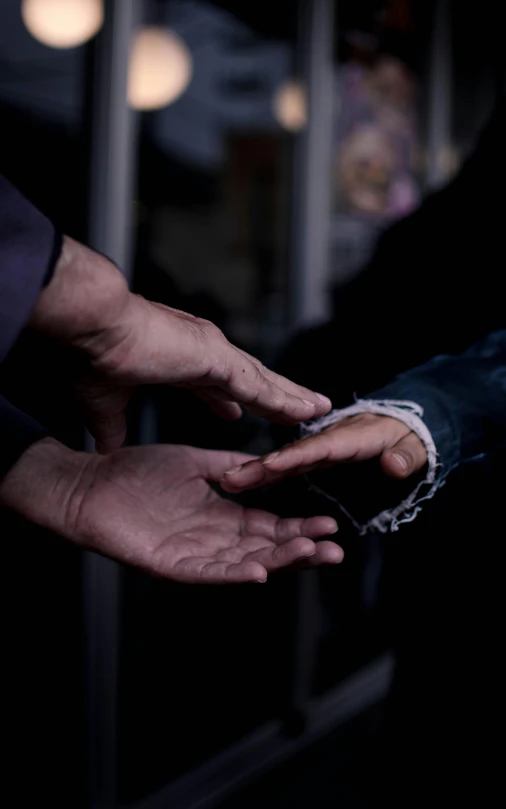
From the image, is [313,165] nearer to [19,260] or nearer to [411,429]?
[411,429]

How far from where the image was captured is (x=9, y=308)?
595mm

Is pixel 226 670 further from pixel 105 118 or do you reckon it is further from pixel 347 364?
pixel 105 118

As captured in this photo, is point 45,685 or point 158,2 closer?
point 45,685

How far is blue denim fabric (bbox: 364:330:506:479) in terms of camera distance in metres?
0.88

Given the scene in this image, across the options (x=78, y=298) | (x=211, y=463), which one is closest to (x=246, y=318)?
(x=211, y=463)

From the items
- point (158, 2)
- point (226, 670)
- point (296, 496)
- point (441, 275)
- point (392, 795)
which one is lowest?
point (226, 670)

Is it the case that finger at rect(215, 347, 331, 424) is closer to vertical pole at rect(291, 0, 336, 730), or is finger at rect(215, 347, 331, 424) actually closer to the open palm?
the open palm

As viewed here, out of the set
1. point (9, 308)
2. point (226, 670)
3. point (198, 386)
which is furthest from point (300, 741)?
point (9, 308)

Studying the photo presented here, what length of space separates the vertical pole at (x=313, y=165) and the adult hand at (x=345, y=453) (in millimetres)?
1596

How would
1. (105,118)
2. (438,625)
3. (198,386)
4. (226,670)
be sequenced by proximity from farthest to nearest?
(226,670)
(105,118)
(438,625)
(198,386)

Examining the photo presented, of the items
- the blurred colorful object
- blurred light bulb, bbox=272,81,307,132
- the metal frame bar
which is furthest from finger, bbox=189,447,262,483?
the blurred colorful object

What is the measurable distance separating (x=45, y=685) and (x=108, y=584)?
269 millimetres

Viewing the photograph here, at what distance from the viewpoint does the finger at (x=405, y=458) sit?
2.51 feet

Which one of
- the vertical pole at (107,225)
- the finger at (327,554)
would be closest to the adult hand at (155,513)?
the finger at (327,554)
